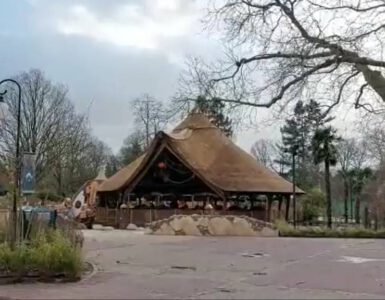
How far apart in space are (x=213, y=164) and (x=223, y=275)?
31.0m

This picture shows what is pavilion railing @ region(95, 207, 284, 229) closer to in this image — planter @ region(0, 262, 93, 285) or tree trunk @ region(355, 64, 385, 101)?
planter @ region(0, 262, 93, 285)

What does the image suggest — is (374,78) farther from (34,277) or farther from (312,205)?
(312,205)

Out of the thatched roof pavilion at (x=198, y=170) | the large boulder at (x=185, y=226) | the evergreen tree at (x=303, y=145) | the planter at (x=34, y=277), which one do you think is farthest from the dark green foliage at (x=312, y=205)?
the planter at (x=34, y=277)

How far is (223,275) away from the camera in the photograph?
14.6m

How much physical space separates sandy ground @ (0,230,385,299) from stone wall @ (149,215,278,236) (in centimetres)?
1050

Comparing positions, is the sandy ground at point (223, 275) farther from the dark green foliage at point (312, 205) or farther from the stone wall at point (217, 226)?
the dark green foliage at point (312, 205)

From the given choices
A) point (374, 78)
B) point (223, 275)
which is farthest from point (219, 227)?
point (374, 78)

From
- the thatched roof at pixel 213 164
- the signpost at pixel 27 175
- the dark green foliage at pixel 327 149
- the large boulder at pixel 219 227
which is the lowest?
the large boulder at pixel 219 227

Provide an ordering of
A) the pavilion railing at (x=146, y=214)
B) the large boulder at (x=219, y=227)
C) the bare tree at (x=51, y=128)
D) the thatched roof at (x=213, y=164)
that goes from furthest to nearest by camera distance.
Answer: the bare tree at (x=51, y=128) → the thatched roof at (x=213, y=164) → the pavilion railing at (x=146, y=214) → the large boulder at (x=219, y=227)

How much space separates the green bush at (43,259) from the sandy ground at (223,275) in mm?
415

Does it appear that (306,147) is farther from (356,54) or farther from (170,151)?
(356,54)

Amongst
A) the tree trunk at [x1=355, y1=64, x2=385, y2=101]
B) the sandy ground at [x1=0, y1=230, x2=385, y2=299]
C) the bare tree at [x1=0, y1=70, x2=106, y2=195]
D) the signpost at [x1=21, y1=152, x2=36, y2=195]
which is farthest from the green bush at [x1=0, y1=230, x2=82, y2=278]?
the bare tree at [x1=0, y1=70, x2=106, y2=195]

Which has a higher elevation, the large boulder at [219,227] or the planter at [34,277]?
the large boulder at [219,227]

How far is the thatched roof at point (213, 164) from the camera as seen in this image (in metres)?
43.0
